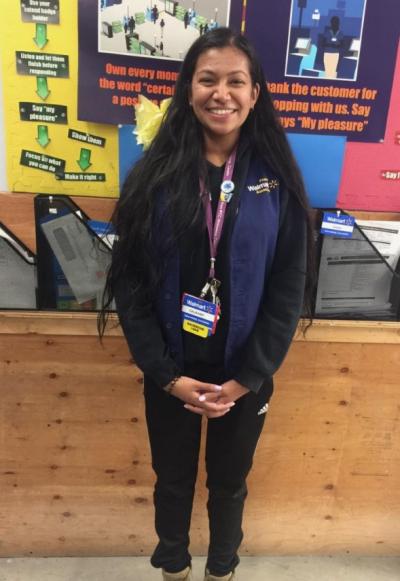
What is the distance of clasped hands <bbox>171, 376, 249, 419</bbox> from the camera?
119 centimetres

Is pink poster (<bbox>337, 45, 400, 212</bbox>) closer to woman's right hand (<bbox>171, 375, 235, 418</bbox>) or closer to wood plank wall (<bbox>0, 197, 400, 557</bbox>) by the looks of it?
wood plank wall (<bbox>0, 197, 400, 557</bbox>)

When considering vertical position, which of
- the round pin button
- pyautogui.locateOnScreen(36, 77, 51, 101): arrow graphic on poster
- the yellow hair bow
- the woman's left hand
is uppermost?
pyautogui.locateOnScreen(36, 77, 51, 101): arrow graphic on poster

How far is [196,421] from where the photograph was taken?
4.28 feet

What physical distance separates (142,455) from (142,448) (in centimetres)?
3

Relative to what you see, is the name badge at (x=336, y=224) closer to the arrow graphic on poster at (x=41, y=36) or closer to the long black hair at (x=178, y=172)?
the long black hair at (x=178, y=172)

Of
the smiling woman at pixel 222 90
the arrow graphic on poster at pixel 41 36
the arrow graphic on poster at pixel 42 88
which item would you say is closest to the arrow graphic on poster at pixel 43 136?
the arrow graphic on poster at pixel 42 88

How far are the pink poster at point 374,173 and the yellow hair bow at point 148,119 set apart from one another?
566mm

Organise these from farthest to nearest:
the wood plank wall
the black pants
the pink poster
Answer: the wood plank wall, the pink poster, the black pants

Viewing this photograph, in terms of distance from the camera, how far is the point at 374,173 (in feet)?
4.75

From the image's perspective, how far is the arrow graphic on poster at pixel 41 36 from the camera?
4.16 ft

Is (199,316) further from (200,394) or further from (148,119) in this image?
(148,119)

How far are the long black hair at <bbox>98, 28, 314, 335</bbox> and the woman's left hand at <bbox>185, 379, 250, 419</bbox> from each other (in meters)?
0.29

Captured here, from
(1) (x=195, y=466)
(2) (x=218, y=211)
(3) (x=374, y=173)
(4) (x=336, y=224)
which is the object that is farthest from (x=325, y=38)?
(1) (x=195, y=466)

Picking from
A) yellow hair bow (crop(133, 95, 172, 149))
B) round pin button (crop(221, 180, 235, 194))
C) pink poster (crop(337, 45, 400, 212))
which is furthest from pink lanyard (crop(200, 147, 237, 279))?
pink poster (crop(337, 45, 400, 212))
